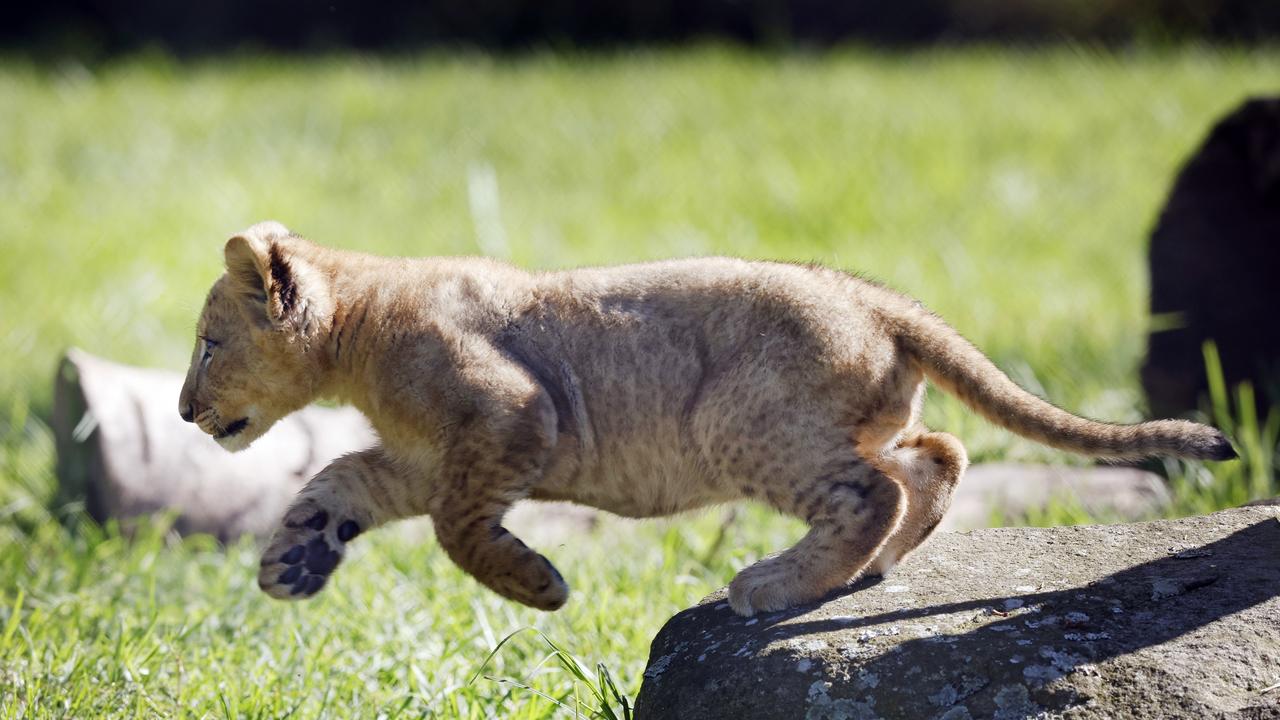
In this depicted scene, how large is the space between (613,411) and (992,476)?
8.58 ft

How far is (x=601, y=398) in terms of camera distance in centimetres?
403

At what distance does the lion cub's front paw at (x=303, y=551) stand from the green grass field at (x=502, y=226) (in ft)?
1.08

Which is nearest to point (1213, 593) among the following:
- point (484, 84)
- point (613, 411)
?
point (613, 411)

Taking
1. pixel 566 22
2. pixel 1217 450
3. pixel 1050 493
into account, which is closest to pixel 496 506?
pixel 1217 450

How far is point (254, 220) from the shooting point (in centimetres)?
963

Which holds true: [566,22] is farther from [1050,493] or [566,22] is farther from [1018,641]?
[1018,641]

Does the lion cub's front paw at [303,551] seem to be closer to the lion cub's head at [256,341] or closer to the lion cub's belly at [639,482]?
the lion cub's head at [256,341]

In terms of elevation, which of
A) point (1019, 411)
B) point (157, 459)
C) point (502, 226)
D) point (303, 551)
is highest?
point (1019, 411)

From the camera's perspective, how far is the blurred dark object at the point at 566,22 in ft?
52.3

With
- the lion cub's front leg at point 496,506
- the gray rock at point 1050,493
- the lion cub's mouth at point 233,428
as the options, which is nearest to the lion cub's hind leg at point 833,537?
the lion cub's front leg at point 496,506

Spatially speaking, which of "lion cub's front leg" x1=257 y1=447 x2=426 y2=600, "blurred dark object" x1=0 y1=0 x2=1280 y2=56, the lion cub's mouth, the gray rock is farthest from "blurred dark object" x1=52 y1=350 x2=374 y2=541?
"blurred dark object" x1=0 y1=0 x2=1280 y2=56

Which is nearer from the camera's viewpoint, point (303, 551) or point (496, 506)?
point (496, 506)

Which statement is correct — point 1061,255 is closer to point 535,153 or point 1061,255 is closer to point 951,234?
point 951,234

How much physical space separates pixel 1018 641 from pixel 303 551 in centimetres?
190
